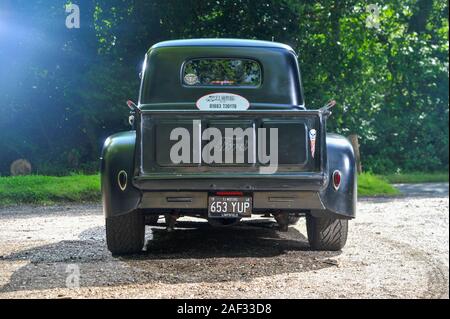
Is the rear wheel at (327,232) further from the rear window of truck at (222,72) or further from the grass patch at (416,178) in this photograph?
the grass patch at (416,178)

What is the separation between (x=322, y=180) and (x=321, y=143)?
0.30m

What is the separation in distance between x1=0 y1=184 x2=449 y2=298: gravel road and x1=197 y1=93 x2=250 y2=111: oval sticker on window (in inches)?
50.6

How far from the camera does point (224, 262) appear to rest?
761 centimetres

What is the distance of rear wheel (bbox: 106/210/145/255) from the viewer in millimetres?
7863

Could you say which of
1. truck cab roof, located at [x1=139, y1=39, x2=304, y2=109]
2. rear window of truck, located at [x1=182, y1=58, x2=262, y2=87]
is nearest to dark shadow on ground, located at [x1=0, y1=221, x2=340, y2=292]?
truck cab roof, located at [x1=139, y1=39, x2=304, y2=109]

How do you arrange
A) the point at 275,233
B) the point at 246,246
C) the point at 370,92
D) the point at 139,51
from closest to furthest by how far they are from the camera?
the point at 246,246
the point at 275,233
the point at 139,51
the point at 370,92

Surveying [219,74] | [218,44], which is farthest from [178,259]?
[218,44]

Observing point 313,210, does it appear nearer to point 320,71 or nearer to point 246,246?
point 246,246

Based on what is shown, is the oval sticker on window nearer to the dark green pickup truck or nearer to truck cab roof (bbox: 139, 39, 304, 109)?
truck cab roof (bbox: 139, 39, 304, 109)

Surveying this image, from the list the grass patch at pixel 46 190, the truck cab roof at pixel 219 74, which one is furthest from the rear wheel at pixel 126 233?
the grass patch at pixel 46 190

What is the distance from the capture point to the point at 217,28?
20.6 meters

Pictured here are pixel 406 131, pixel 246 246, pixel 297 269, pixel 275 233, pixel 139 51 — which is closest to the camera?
pixel 297 269

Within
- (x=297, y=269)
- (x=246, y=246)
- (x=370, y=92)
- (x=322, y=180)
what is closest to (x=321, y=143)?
(x=322, y=180)

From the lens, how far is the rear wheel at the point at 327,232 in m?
8.18
